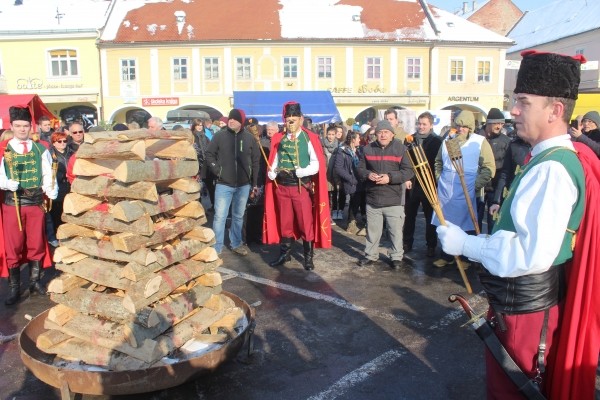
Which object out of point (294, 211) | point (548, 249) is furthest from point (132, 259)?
point (294, 211)

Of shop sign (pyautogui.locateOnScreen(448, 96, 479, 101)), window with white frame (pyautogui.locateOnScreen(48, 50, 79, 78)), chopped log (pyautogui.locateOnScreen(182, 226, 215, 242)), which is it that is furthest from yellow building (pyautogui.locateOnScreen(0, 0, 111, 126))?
chopped log (pyautogui.locateOnScreen(182, 226, 215, 242))

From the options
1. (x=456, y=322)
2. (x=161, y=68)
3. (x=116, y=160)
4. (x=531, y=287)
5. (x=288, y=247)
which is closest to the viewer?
(x=531, y=287)

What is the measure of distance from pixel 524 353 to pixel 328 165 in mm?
7620

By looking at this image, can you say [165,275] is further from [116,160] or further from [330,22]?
[330,22]

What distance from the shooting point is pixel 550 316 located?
2352mm

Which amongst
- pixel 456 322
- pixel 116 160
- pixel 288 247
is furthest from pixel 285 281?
pixel 116 160

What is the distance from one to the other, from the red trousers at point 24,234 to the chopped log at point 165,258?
2666 mm

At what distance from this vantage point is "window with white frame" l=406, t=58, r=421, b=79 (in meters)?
30.0

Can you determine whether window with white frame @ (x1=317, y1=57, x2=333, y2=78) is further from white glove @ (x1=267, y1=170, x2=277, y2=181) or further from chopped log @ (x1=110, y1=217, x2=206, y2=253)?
chopped log @ (x1=110, y1=217, x2=206, y2=253)

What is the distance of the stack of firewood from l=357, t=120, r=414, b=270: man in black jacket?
128 inches

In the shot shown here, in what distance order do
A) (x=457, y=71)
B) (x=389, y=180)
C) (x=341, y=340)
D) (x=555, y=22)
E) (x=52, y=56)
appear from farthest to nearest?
(x=555, y=22) < (x=457, y=71) < (x=52, y=56) < (x=389, y=180) < (x=341, y=340)

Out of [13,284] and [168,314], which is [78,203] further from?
[13,284]

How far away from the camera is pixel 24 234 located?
578 centimetres

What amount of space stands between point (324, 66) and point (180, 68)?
8.11m
